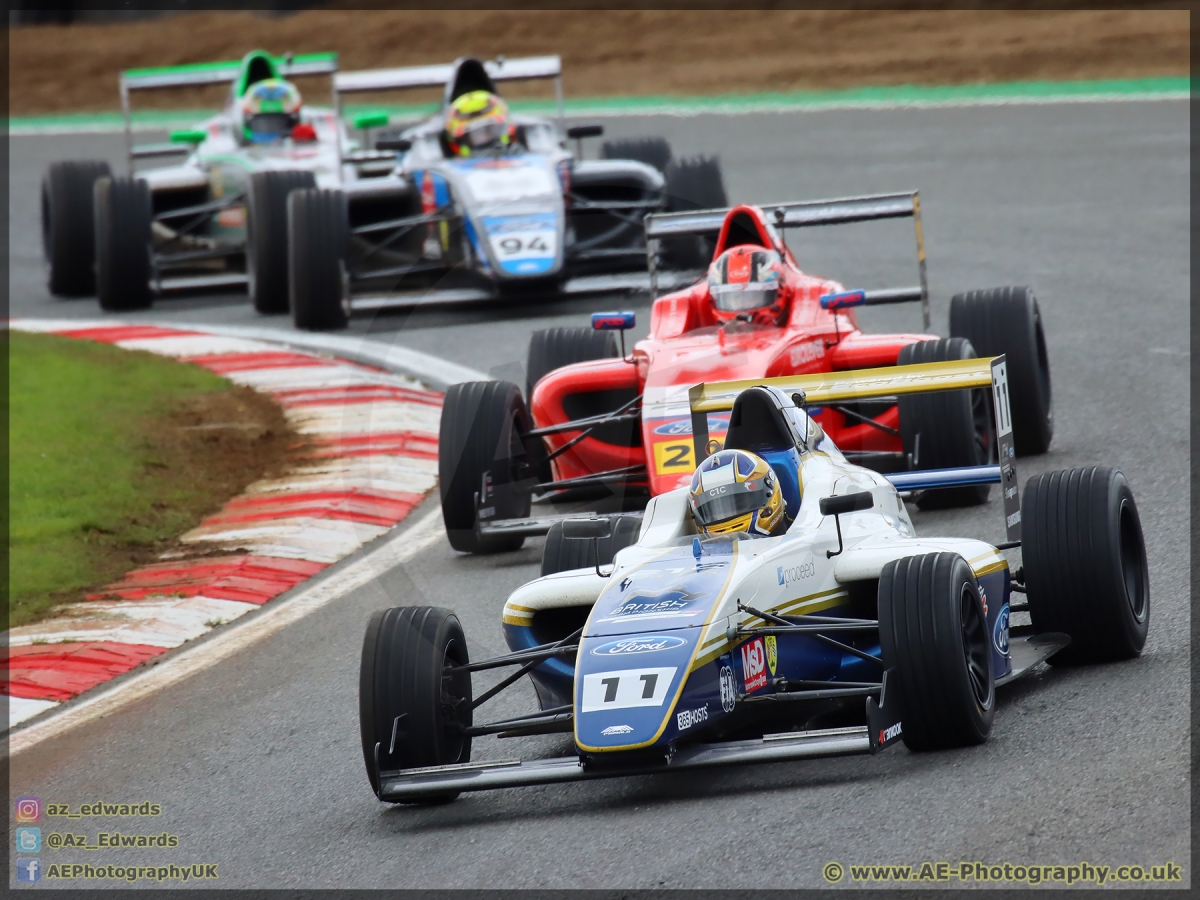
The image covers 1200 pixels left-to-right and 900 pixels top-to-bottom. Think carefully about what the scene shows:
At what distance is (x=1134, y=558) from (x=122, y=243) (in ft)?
41.7

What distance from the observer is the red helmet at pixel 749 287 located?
10781 mm

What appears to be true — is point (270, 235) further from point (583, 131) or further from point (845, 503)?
point (845, 503)

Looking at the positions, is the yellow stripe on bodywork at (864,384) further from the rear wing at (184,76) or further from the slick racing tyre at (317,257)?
the rear wing at (184,76)

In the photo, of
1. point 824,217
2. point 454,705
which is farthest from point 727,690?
point 824,217

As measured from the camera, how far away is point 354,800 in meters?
6.77

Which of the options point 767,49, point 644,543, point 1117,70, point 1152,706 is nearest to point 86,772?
point 644,543

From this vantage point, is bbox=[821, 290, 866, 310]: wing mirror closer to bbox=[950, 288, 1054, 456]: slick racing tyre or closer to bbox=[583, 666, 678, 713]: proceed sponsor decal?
bbox=[950, 288, 1054, 456]: slick racing tyre

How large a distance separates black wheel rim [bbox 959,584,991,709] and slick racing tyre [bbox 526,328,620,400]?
5420 mm

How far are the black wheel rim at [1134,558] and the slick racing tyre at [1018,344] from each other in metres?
3.27

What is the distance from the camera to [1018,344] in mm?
10703

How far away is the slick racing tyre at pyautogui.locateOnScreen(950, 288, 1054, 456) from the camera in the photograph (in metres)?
10.6

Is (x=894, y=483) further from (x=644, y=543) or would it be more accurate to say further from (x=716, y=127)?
(x=716, y=127)

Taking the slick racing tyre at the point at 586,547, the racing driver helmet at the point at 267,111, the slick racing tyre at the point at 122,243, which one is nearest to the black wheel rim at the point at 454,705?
the slick racing tyre at the point at 586,547

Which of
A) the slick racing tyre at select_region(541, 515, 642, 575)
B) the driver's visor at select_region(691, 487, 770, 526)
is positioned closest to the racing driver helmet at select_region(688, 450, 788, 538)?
the driver's visor at select_region(691, 487, 770, 526)
